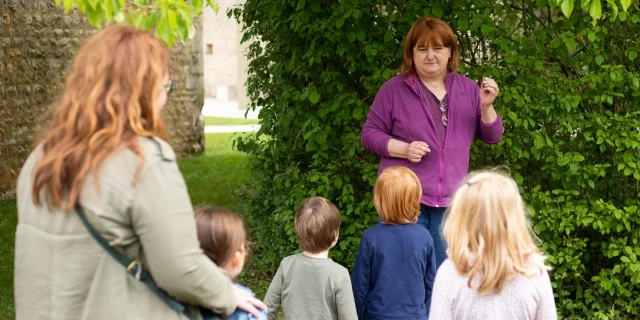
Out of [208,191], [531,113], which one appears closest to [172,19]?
[531,113]

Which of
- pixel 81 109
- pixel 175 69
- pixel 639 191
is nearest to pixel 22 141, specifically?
pixel 175 69

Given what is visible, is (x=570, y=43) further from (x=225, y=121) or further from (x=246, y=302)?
(x=225, y=121)

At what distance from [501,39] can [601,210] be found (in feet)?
3.99

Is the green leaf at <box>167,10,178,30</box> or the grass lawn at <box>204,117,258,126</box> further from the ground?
the green leaf at <box>167,10,178,30</box>

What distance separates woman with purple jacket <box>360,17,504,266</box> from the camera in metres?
4.20

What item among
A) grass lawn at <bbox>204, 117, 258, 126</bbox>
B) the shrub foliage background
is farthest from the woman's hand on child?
grass lawn at <bbox>204, 117, 258, 126</bbox>

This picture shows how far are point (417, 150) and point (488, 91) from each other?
44 cm

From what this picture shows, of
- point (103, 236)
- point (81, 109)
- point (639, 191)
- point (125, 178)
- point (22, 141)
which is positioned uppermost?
point (81, 109)

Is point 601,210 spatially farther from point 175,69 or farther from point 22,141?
point 175,69

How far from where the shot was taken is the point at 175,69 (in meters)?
14.1

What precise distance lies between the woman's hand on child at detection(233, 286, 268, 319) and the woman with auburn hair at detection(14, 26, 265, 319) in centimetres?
19

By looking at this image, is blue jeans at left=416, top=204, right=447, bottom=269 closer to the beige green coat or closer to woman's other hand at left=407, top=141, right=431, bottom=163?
woman's other hand at left=407, top=141, right=431, bottom=163

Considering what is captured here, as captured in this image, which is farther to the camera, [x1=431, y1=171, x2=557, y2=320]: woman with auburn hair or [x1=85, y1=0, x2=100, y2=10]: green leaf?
[x1=85, y1=0, x2=100, y2=10]: green leaf

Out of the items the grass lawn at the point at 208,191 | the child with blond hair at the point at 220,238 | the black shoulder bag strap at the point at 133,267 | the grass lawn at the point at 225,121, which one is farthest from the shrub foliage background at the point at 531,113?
the grass lawn at the point at 225,121
